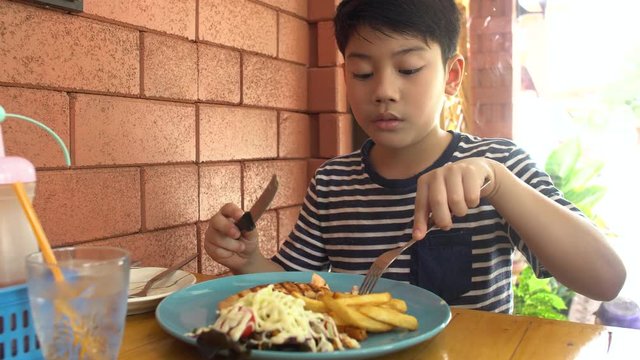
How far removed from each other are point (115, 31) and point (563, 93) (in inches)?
53.9

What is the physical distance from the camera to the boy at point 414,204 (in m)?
0.92

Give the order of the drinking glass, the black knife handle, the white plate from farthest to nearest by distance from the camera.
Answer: the black knife handle < the white plate < the drinking glass

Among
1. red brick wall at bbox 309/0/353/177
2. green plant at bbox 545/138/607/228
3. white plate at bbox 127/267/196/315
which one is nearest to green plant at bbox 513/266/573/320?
green plant at bbox 545/138/607/228

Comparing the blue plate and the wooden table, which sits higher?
the blue plate

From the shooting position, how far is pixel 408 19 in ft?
3.71

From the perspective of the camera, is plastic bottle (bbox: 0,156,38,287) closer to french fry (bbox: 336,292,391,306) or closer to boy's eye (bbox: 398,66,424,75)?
french fry (bbox: 336,292,391,306)

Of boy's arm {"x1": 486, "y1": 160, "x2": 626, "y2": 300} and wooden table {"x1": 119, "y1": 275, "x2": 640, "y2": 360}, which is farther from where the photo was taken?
boy's arm {"x1": 486, "y1": 160, "x2": 626, "y2": 300}

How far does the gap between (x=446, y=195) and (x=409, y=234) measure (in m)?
0.45

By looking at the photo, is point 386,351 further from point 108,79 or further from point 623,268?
point 108,79

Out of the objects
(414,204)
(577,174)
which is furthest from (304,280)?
(577,174)

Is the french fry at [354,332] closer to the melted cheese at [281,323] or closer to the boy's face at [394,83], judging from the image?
the melted cheese at [281,323]

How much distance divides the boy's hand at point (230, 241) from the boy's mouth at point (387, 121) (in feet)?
1.10

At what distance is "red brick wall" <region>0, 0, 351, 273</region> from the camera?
1.04 meters

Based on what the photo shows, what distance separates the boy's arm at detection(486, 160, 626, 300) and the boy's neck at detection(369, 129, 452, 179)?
1.14ft
